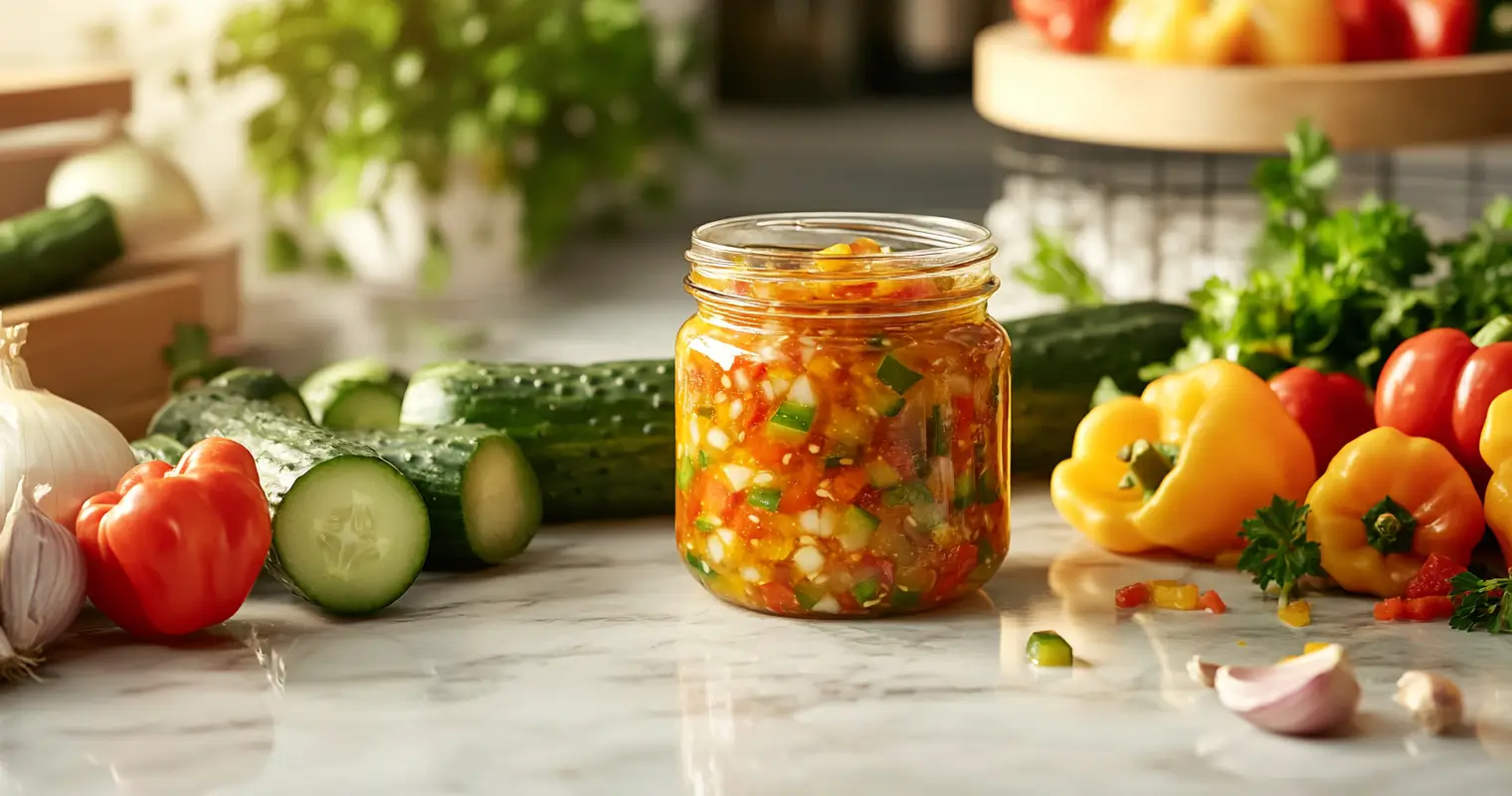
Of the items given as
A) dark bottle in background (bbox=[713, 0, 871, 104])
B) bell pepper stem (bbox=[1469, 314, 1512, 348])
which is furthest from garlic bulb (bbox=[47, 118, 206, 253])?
dark bottle in background (bbox=[713, 0, 871, 104])

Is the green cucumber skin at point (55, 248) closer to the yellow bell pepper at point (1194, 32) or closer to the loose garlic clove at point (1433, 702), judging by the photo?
the yellow bell pepper at point (1194, 32)

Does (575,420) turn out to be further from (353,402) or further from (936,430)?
(936,430)

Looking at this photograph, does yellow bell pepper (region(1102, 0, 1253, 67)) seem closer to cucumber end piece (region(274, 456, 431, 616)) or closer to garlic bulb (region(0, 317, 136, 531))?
cucumber end piece (region(274, 456, 431, 616))

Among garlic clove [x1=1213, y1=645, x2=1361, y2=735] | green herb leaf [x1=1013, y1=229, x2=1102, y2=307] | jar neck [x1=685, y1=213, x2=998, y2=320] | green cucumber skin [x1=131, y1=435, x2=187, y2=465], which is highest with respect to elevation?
jar neck [x1=685, y1=213, x2=998, y2=320]

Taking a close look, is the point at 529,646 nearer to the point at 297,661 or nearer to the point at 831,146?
the point at 297,661

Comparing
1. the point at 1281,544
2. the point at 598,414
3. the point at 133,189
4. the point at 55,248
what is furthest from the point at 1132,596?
the point at 133,189

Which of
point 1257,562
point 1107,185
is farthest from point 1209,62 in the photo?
point 1257,562
